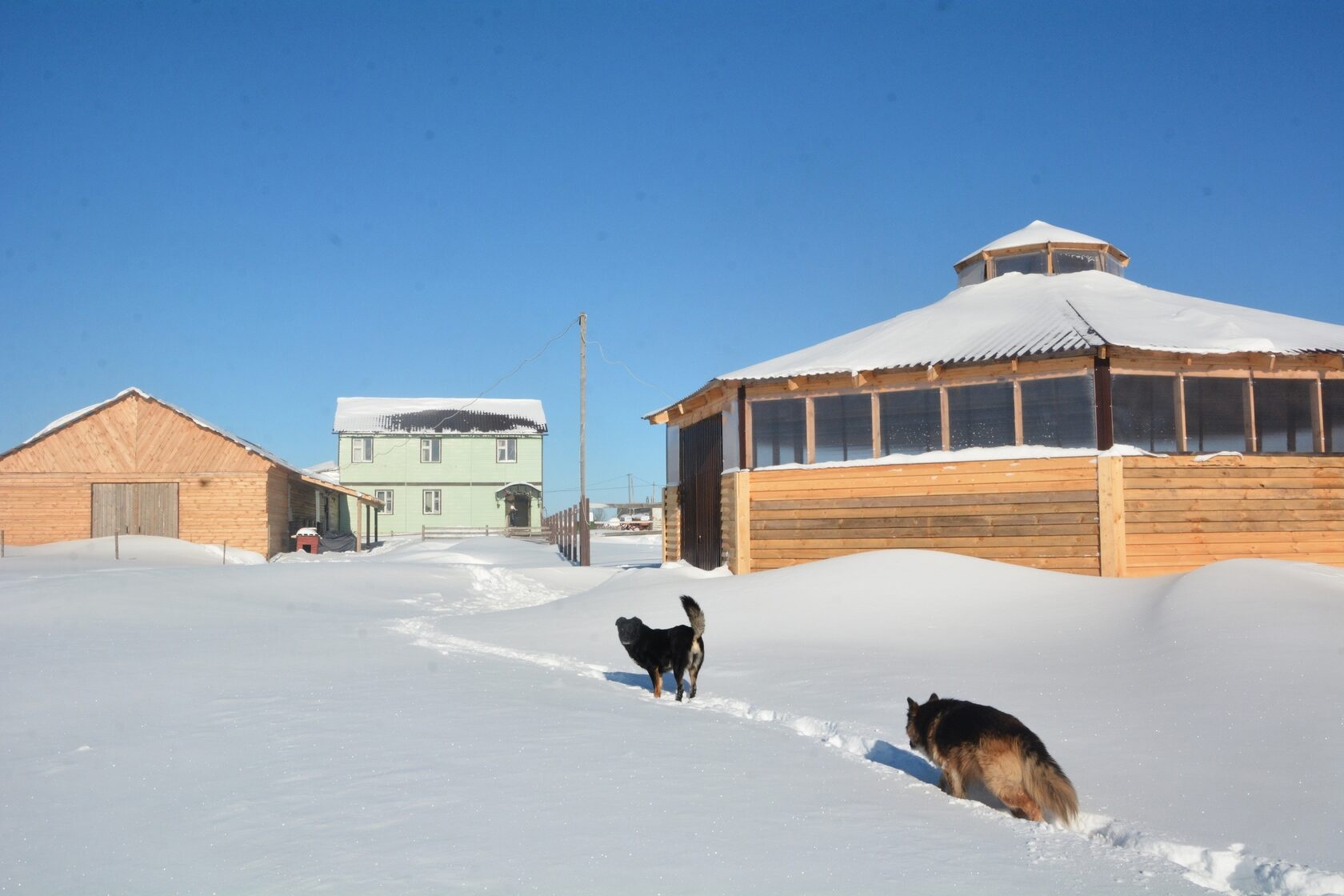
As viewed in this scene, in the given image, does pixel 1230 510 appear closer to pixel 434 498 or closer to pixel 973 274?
pixel 973 274

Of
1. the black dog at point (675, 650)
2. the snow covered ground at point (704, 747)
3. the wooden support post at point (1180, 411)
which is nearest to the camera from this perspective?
the snow covered ground at point (704, 747)

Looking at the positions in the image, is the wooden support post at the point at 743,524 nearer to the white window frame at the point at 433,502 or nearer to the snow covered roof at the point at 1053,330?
the snow covered roof at the point at 1053,330

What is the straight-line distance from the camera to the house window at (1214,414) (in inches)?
591

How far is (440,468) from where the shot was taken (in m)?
52.8

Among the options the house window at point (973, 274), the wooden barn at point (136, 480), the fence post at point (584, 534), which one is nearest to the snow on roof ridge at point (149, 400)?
the wooden barn at point (136, 480)

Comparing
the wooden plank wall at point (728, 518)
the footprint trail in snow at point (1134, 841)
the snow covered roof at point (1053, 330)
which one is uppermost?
the snow covered roof at point (1053, 330)

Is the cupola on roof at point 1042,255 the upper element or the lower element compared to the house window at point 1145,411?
upper

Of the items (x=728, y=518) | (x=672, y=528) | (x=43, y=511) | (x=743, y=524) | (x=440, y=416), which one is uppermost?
(x=440, y=416)

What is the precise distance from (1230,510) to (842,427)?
6.13 meters

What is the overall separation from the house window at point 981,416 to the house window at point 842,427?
1.45 meters

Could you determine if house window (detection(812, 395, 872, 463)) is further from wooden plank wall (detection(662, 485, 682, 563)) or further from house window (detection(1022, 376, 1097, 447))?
wooden plank wall (detection(662, 485, 682, 563))

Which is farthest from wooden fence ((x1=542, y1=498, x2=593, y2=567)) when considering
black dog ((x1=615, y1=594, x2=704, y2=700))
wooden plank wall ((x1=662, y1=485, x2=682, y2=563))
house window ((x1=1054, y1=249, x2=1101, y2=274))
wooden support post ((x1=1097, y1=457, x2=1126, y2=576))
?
black dog ((x1=615, y1=594, x2=704, y2=700))

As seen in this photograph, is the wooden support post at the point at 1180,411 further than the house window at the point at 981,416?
No

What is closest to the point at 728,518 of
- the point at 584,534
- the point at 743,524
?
the point at 743,524
